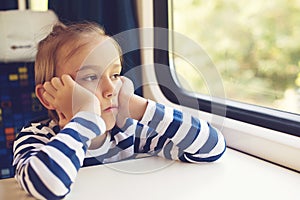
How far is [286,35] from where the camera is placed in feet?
3.24

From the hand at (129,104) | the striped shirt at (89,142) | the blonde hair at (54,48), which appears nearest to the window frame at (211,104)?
the striped shirt at (89,142)

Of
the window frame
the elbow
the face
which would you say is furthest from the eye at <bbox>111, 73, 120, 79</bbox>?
the window frame

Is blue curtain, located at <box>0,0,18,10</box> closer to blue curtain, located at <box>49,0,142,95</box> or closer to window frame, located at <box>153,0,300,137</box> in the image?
blue curtain, located at <box>49,0,142,95</box>

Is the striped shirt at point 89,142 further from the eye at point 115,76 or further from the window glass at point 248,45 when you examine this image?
the window glass at point 248,45

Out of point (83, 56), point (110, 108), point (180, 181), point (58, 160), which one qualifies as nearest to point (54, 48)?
point (83, 56)

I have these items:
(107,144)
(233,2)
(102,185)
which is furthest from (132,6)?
(102,185)

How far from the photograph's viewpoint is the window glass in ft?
3.24

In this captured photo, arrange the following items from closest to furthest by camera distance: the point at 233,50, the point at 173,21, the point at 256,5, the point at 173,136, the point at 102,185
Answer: the point at 102,185 < the point at 173,136 < the point at 256,5 < the point at 233,50 < the point at 173,21

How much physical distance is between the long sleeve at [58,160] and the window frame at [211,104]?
1.47ft

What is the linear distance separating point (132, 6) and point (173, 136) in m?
0.65

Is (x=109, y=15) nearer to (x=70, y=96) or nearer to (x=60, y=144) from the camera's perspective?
(x=70, y=96)

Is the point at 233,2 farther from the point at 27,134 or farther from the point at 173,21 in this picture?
the point at 27,134

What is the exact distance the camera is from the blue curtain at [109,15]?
131cm

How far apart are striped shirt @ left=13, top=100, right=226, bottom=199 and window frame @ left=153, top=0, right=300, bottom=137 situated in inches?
5.7
